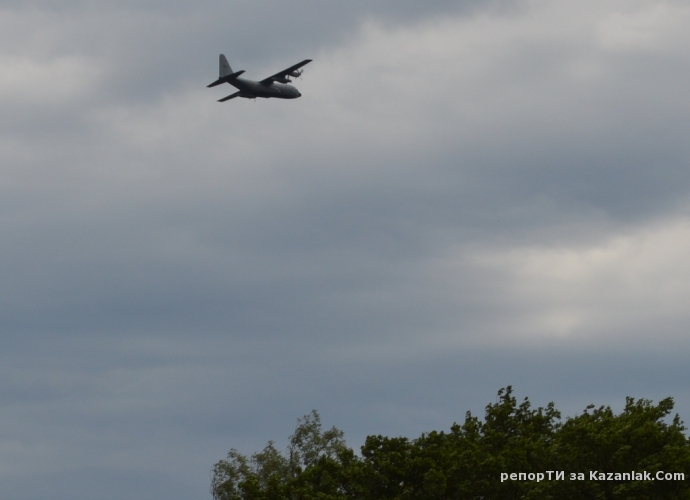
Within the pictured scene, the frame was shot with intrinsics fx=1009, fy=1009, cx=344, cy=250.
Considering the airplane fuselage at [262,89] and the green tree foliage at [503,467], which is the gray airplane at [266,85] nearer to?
the airplane fuselage at [262,89]

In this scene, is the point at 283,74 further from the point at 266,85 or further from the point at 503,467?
the point at 503,467

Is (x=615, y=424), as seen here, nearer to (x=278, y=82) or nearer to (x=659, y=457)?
(x=659, y=457)

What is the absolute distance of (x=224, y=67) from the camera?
86875 mm

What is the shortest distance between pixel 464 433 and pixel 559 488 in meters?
16.6

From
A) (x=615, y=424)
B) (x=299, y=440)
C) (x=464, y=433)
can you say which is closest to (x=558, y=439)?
(x=615, y=424)

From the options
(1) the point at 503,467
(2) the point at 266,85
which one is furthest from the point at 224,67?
(1) the point at 503,467

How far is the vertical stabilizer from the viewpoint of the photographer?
86.5 meters

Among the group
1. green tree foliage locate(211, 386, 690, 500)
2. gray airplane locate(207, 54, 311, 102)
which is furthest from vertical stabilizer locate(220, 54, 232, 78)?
green tree foliage locate(211, 386, 690, 500)

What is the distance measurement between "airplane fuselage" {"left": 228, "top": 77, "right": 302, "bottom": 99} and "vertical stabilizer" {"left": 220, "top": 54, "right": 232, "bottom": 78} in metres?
6.90

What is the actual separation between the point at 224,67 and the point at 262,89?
8136 millimetres

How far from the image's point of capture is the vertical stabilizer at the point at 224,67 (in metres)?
86.5

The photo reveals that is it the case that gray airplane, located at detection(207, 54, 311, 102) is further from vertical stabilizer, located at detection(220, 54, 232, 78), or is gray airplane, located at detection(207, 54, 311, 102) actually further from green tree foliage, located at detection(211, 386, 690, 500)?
green tree foliage, located at detection(211, 386, 690, 500)

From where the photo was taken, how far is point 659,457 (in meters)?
50.2

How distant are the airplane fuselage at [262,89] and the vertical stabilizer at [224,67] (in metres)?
6.90
